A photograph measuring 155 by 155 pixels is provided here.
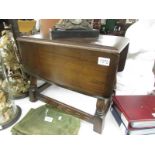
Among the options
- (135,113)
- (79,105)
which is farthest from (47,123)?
(135,113)

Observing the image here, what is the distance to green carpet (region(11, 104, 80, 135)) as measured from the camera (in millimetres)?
688

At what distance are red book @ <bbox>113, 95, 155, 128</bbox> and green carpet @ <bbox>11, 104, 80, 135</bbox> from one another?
21cm

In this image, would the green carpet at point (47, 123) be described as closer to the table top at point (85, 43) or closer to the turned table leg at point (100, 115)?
the turned table leg at point (100, 115)

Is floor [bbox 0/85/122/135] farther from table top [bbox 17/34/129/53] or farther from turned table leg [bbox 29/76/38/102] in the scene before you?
table top [bbox 17/34/129/53]

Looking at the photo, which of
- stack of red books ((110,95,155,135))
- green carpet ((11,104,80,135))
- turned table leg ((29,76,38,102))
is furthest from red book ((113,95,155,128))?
turned table leg ((29,76,38,102))

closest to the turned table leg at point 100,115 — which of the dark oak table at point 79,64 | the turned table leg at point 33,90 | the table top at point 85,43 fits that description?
the dark oak table at point 79,64

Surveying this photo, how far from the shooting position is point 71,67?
0.68 metres

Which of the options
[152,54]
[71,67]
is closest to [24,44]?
[71,67]

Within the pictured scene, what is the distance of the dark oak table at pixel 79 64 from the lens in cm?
60

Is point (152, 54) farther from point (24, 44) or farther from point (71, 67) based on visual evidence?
point (24, 44)

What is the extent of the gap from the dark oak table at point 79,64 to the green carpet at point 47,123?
0.05 metres
